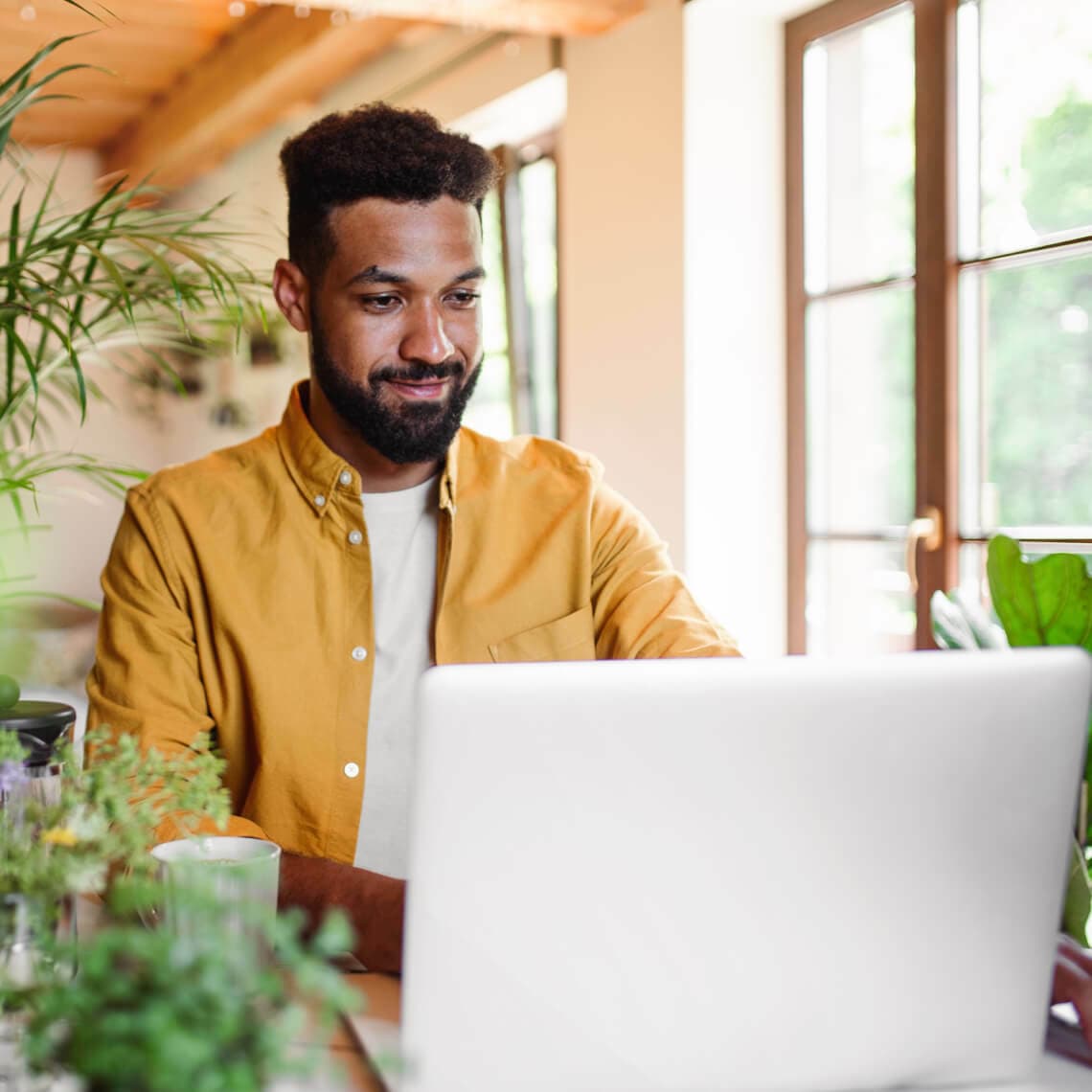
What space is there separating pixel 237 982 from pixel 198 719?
3.21ft

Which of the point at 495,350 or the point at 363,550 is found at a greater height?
the point at 495,350

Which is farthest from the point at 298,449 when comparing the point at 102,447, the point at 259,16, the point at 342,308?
the point at 102,447

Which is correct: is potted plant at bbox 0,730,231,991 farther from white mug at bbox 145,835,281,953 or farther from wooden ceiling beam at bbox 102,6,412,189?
wooden ceiling beam at bbox 102,6,412,189

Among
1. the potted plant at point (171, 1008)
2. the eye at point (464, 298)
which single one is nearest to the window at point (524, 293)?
the eye at point (464, 298)

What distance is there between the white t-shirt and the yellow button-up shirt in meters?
0.03

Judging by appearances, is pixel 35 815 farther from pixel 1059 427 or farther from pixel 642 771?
pixel 1059 427

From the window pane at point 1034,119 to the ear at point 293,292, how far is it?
1.80 metres

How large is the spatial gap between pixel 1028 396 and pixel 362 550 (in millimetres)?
1881

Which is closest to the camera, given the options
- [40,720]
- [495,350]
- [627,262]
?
[40,720]

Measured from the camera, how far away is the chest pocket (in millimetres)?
→ 1597

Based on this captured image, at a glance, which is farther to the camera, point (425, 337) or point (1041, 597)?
point (425, 337)

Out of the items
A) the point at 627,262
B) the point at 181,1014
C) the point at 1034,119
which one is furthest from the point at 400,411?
the point at 627,262

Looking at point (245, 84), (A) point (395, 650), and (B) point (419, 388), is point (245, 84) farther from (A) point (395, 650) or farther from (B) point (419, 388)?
(A) point (395, 650)

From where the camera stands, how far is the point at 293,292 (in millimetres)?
1718
